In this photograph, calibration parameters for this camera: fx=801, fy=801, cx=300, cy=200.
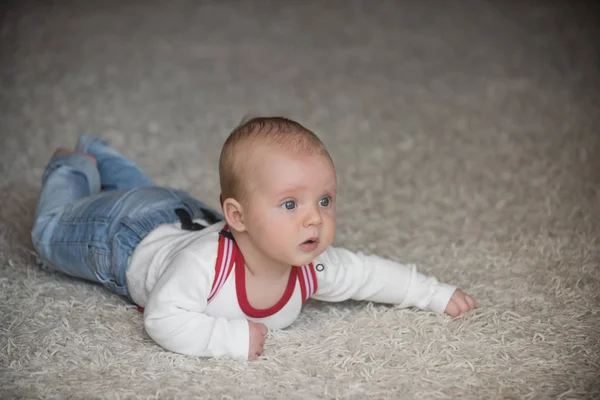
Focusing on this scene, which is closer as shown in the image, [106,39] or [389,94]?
[389,94]

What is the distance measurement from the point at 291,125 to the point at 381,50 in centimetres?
202

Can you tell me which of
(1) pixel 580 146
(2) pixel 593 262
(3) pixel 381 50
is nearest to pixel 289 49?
(3) pixel 381 50

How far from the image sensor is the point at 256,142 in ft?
3.90

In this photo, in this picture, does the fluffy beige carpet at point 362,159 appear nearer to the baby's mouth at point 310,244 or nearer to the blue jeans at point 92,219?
the blue jeans at point 92,219

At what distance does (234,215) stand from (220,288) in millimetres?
116

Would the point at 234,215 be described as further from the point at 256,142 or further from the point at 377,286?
the point at 377,286

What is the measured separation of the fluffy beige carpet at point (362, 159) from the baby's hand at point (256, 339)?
0.02 m

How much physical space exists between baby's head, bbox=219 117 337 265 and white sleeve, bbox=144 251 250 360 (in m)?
0.11

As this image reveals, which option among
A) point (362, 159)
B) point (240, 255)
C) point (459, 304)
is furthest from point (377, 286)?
point (362, 159)

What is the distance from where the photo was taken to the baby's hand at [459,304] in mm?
1346

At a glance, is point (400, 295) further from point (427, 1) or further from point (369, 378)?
point (427, 1)

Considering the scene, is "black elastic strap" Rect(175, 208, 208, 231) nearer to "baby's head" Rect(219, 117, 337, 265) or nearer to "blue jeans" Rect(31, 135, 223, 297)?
"blue jeans" Rect(31, 135, 223, 297)

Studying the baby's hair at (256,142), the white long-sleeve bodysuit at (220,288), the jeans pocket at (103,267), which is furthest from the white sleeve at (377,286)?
the jeans pocket at (103,267)

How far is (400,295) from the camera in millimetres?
1361
